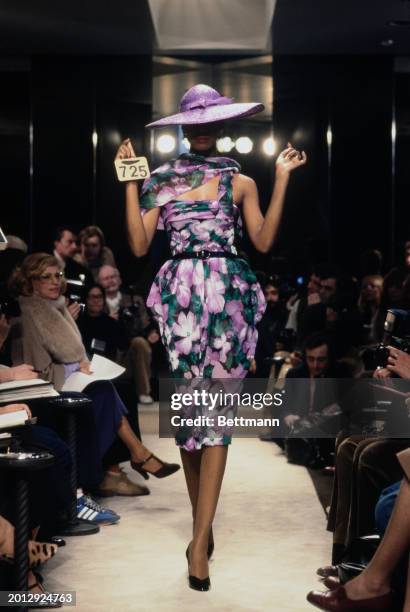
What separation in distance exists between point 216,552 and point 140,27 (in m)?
6.36

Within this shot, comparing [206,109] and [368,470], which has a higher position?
[206,109]

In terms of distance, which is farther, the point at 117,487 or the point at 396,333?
the point at 117,487

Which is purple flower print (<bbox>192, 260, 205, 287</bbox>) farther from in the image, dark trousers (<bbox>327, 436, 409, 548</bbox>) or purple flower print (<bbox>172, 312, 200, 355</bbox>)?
dark trousers (<bbox>327, 436, 409, 548</bbox>)

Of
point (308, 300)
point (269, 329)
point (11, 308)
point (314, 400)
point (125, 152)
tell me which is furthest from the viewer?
point (269, 329)

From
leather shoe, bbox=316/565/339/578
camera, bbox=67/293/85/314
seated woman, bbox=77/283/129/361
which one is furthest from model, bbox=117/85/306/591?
seated woman, bbox=77/283/129/361

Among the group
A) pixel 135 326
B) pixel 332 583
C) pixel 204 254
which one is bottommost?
pixel 332 583

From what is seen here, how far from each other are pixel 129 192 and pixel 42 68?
290 inches

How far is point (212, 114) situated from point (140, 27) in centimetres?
605

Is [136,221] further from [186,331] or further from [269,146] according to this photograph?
[269,146]

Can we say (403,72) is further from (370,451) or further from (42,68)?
(370,451)

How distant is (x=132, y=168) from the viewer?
3.42 meters

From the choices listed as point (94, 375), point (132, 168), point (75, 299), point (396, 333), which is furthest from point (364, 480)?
point (75, 299)

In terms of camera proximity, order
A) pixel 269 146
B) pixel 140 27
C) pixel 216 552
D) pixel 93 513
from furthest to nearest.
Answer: pixel 269 146 → pixel 140 27 → pixel 93 513 → pixel 216 552

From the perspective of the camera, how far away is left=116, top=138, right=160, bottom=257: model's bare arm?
3.37 metres
